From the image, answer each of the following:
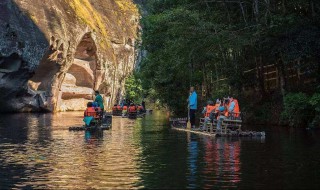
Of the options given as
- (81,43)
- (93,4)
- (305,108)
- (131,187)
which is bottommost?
(131,187)

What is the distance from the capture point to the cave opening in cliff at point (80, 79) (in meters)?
71.1

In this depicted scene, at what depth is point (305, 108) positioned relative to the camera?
23.1 meters

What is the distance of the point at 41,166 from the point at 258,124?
18638 millimetres

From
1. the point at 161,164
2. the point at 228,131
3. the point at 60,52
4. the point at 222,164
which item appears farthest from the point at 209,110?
the point at 60,52

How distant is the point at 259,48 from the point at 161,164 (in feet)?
50.5

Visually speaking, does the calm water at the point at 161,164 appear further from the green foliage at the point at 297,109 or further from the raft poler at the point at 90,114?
the raft poler at the point at 90,114

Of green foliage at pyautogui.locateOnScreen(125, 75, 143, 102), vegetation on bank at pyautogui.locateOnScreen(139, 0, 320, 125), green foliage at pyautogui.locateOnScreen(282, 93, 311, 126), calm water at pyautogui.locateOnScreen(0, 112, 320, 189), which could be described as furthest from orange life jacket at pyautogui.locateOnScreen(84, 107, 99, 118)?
green foliage at pyautogui.locateOnScreen(125, 75, 143, 102)

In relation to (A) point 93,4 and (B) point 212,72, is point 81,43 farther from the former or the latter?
(B) point 212,72

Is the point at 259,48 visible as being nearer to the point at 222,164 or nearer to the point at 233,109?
the point at 233,109

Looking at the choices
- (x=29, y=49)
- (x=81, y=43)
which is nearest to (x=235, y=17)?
(x=29, y=49)

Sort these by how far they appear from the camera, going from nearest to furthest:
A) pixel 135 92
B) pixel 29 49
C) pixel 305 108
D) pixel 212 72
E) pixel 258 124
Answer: pixel 305 108 < pixel 258 124 < pixel 212 72 < pixel 29 49 < pixel 135 92

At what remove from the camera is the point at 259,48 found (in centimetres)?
2548

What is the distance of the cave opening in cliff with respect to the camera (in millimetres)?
71125

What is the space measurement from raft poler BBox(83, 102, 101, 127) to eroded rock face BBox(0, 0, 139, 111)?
2808 cm
